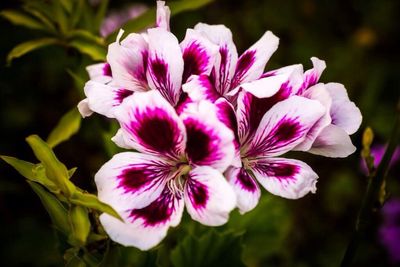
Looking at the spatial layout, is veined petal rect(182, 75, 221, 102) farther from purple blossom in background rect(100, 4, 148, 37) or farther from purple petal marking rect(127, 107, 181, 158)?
purple blossom in background rect(100, 4, 148, 37)

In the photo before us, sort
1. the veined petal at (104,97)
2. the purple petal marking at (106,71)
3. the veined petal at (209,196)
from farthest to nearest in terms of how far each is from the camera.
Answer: the purple petal marking at (106,71) → the veined petal at (104,97) → the veined petal at (209,196)

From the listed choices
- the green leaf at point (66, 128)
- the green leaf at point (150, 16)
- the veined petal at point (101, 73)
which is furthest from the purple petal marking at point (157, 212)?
the green leaf at point (150, 16)

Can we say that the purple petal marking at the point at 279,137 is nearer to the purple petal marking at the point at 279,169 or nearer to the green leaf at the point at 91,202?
the purple petal marking at the point at 279,169

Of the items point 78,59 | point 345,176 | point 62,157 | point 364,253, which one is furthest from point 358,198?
point 78,59

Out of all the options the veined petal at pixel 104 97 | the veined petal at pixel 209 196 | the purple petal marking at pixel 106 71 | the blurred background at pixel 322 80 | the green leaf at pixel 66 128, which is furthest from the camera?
the blurred background at pixel 322 80

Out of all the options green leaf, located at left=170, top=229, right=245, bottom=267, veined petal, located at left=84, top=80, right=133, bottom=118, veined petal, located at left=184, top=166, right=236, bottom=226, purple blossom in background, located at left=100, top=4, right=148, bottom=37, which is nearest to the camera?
veined petal, located at left=184, top=166, right=236, bottom=226

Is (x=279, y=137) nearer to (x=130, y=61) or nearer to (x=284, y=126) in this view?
(x=284, y=126)

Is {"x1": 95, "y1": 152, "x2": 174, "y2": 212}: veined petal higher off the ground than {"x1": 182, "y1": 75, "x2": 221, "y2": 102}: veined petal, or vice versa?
{"x1": 182, "y1": 75, "x2": 221, "y2": 102}: veined petal

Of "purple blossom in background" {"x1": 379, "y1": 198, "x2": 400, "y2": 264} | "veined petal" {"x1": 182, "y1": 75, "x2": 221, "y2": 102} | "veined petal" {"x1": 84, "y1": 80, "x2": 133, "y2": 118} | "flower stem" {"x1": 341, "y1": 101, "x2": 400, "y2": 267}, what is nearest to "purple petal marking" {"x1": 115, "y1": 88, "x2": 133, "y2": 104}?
"veined petal" {"x1": 84, "y1": 80, "x2": 133, "y2": 118}
